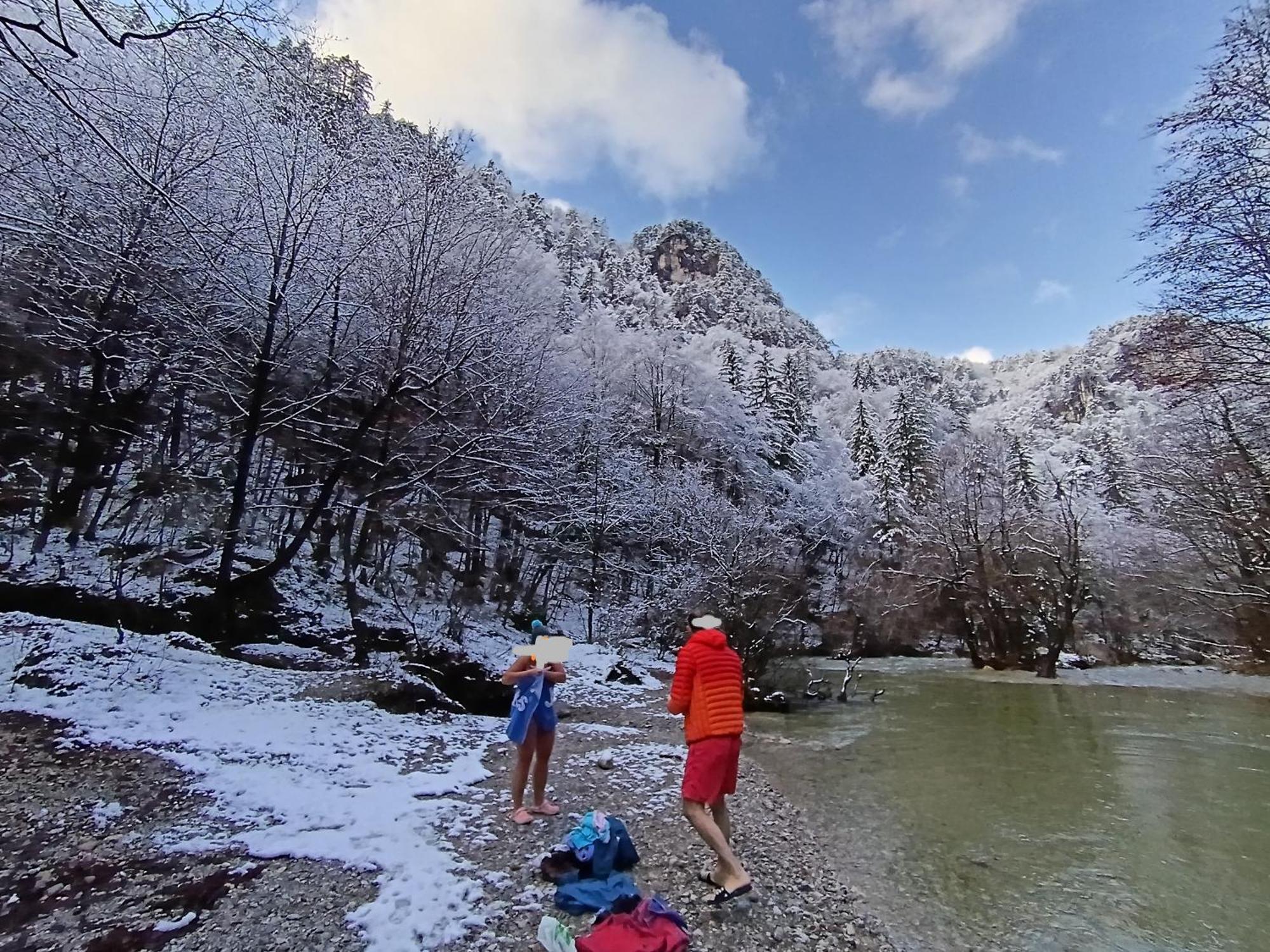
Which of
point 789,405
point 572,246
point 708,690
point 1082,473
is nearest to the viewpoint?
point 708,690

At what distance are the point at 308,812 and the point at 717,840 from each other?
314 cm

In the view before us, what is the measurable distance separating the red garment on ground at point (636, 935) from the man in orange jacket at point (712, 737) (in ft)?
1.91

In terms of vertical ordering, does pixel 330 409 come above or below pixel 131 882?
above

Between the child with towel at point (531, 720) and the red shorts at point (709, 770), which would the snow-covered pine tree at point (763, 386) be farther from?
the red shorts at point (709, 770)

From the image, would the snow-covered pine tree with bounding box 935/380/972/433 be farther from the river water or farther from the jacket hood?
the jacket hood

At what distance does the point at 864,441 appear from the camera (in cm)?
4209

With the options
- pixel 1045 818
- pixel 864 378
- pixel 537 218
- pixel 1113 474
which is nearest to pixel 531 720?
pixel 1045 818

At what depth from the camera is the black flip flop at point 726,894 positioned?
376 cm

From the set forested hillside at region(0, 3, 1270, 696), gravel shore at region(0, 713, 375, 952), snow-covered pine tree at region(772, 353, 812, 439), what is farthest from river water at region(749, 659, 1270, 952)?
snow-covered pine tree at region(772, 353, 812, 439)

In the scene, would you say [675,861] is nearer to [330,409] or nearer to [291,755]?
[291,755]

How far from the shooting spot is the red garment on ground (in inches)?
118

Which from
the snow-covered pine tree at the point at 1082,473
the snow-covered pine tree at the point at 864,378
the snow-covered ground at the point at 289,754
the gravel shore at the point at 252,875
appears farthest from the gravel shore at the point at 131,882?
the snow-covered pine tree at the point at 864,378

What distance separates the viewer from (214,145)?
9.36 metres

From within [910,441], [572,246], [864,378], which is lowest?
[910,441]
